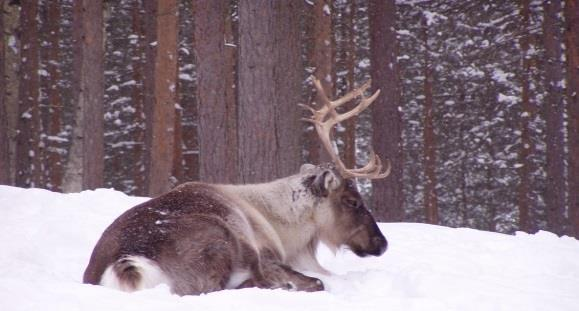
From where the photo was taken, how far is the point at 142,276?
391 cm

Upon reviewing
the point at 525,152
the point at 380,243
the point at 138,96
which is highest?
the point at 138,96

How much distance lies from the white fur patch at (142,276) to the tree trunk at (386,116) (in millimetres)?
7746

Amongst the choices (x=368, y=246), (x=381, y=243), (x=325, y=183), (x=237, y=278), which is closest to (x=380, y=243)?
(x=381, y=243)

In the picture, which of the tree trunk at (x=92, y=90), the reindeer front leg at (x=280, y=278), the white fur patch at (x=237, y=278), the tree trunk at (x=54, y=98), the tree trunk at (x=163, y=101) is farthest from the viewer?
the tree trunk at (x=54, y=98)

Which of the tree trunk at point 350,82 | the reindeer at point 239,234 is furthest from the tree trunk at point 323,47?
the reindeer at point 239,234

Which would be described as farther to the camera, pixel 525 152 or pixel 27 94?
pixel 525 152

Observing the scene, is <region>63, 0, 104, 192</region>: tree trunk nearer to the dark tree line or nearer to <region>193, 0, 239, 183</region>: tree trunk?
the dark tree line

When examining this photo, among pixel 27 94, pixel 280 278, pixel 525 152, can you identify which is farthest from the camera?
pixel 525 152

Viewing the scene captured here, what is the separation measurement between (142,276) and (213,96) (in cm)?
550

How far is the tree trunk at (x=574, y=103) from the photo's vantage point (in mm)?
11422

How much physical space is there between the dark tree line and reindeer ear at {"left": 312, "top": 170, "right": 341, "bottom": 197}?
1.67m

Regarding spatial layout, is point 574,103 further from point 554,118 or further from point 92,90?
point 92,90

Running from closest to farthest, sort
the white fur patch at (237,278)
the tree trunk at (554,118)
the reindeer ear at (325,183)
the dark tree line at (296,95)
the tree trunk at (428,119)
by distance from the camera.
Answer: the white fur patch at (237,278), the reindeer ear at (325,183), the dark tree line at (296,95), the tree trunk at (554,118), the tree trunk at (428,119)

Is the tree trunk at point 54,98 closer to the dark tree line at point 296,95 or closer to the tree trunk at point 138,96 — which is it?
the dark tree line at point 296,95
